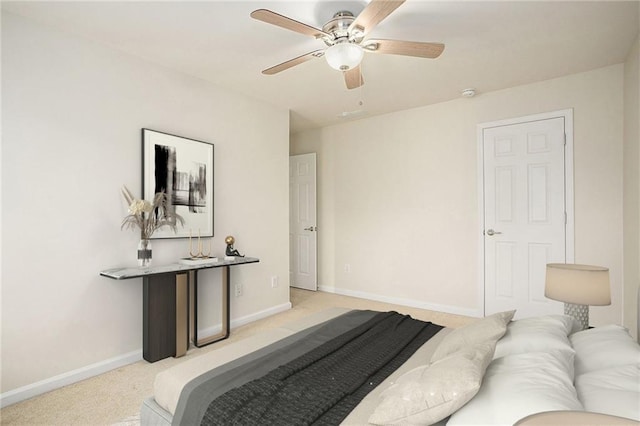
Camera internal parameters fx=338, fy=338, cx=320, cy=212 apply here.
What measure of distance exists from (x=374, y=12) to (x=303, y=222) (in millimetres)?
3882

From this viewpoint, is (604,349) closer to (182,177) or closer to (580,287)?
(580,287)

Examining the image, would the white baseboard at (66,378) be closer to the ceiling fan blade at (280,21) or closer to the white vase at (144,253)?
the white vase at (144,253)

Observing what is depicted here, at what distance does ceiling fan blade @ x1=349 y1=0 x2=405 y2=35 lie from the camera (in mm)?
1680

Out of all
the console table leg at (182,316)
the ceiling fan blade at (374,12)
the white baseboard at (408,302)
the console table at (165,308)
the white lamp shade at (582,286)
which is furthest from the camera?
the white baseboard at (408,302)

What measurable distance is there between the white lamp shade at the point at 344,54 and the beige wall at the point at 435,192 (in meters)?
2.36

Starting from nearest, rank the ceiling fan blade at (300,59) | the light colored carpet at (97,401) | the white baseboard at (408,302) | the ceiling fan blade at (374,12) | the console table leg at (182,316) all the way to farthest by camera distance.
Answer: the ceiling fan blade at (374,12) < the light colored carpet at (97,401) < the ceiling fan blade at (300,59) < the console table leg at (182,316) < the white baseboard at (408,302)

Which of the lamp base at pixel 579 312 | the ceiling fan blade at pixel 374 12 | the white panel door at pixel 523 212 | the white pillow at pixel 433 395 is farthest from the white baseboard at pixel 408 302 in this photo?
the ceiling fan blade at pixel 374 12

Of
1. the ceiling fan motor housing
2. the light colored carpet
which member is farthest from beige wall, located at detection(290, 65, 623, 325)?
the light colored carpet

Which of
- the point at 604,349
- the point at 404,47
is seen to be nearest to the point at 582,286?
the point at 604,349

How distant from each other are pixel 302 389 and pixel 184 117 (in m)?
2.74

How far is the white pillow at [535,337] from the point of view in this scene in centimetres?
134

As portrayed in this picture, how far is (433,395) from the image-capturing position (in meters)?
1.00

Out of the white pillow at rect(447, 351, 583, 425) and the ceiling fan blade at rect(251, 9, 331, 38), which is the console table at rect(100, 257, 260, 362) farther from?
the white pillow at rect(447, 351, 583, 425)

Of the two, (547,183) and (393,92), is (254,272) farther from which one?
(547,183)
